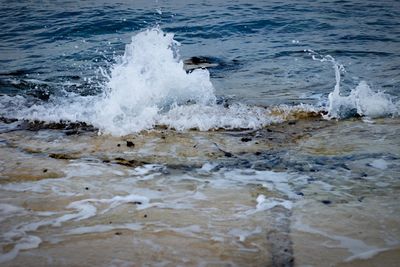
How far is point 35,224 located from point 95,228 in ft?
1.49

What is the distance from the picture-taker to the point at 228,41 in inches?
456

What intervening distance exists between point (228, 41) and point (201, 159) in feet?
27.8

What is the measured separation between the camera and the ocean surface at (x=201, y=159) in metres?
2.37

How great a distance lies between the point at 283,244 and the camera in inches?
91.9

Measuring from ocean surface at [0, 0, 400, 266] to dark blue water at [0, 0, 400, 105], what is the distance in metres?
0.09

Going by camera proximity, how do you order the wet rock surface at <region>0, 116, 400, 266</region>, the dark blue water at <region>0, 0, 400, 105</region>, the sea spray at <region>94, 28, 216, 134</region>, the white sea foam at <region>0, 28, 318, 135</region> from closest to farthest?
the wet rock surface at <region>0, 116, 400, 266</region> → the white sea foam at <region>0, 28, 318, 135</region> → the sea spray at <region>94, 28, 216, 134</region> → the dark blue water at <region>0, 0, 400, 105</region>

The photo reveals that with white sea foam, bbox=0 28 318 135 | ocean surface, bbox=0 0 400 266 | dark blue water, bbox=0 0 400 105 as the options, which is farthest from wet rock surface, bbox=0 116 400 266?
dark blue water, bbox=0 0 400 105

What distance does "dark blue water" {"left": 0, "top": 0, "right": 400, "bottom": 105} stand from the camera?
23.6ft

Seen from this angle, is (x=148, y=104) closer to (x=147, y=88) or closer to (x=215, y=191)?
(x=147, y=88)

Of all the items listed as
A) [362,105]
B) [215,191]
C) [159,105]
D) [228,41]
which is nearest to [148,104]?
[159,105]

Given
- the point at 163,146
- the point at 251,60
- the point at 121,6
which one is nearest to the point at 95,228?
the point at 163,146

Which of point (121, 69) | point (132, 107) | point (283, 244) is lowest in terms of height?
point (283, 244)

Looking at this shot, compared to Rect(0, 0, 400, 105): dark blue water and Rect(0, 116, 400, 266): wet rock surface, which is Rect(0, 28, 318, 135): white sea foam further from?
Rect(0, 0, 400, 105): dark blue water

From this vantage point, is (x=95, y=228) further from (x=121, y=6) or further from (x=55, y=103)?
(x=121, y=6)
